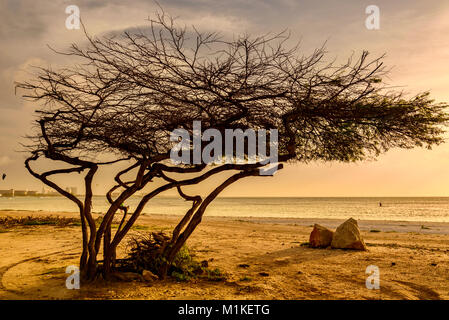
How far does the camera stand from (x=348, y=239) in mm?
12492

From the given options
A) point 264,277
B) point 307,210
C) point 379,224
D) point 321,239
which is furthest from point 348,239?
point 307,210

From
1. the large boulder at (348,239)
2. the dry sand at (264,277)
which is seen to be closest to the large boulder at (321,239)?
the large boulder at (348,239)

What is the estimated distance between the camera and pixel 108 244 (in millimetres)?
7367

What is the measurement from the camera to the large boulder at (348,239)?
1243 cm

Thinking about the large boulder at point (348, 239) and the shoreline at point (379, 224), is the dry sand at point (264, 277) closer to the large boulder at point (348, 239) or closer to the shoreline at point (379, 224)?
the large boulder at point (348, 239)

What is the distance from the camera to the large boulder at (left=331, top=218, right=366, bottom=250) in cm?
1243

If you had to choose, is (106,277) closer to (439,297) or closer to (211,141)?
(211,141)

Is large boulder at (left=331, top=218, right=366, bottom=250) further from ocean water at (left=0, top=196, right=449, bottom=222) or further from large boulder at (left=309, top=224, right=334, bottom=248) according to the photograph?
ocean water at (left=0, top=196, right=449, bottom=222)

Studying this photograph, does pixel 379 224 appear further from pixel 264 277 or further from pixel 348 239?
pixel 264 277

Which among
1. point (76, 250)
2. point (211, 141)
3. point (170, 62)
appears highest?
point (170, 62)

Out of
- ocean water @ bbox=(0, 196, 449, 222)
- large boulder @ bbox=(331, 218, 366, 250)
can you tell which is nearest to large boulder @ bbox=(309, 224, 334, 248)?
large boulder @ bbox=(331, 218, 366, 250)

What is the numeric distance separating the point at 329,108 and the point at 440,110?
206 centimetres
